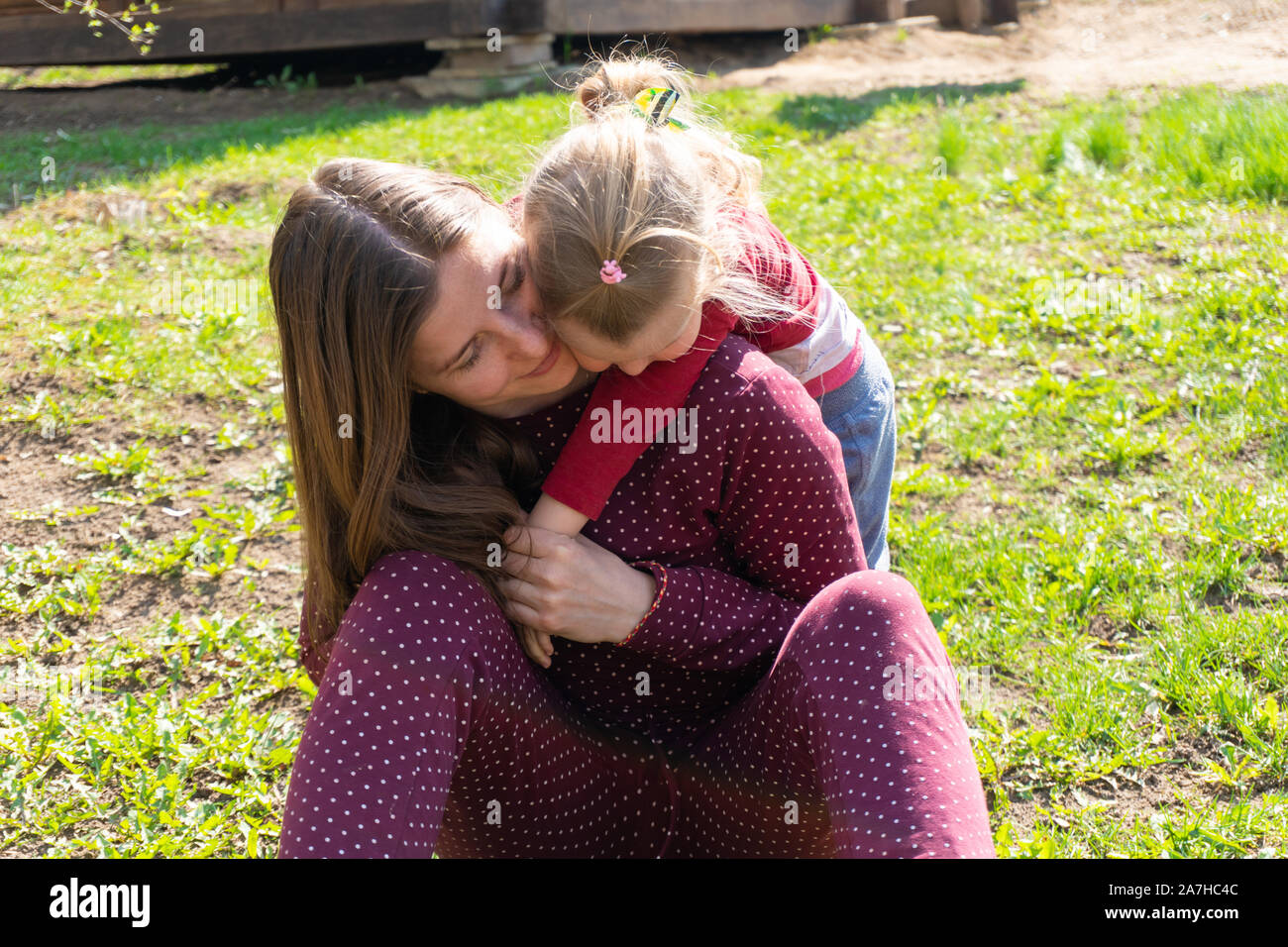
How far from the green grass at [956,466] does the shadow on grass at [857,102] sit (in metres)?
0.58

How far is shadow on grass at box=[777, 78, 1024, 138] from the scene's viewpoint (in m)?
7.00

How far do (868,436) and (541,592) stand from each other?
936 millimetres

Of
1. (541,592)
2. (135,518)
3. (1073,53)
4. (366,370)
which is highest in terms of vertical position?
(1073,53)

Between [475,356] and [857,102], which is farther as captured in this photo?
[857,102]

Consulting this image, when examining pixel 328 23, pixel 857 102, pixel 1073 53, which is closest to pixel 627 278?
pixel 857 102

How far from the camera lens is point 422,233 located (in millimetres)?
1844

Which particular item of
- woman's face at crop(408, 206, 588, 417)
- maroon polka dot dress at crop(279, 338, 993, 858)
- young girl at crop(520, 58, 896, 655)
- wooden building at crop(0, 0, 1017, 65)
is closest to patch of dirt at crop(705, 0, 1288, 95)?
wooden building at crop(0, 0, 1017, 65)

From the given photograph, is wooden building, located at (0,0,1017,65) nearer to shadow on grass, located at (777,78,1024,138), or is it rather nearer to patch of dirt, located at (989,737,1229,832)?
shadow on grass, located at (777,78,1024,138)

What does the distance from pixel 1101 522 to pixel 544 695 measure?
195 cm

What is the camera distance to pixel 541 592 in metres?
1.85

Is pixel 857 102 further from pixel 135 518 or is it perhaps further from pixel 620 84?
pixel 135 518
